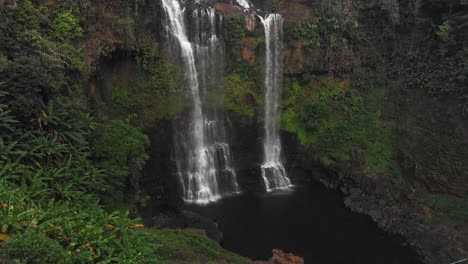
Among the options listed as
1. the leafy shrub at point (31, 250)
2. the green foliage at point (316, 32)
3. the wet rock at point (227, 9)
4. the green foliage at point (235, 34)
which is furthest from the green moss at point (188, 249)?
the green foliage at point (316, 32)

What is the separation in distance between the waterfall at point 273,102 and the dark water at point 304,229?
66.4 inches

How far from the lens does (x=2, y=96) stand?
14.8m

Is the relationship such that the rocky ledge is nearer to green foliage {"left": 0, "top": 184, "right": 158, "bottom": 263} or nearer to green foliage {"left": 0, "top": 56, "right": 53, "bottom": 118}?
green foliage {"left": 0, "top": 184, "right": 158, "bottom": 263}

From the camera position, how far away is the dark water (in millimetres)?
20703

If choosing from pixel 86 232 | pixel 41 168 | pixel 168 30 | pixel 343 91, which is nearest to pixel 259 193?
pixel 343 91

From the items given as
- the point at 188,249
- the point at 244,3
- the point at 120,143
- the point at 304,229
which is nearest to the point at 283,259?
the point at 188,249

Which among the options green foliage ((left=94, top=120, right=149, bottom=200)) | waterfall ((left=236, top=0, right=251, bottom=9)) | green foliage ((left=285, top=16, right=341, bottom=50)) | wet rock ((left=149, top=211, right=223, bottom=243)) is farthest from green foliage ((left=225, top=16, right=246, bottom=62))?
wet rock ((left=149, top=211, right=223, bottom=243))

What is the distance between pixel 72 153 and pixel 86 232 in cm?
674

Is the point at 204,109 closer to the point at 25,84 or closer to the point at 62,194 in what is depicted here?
the point at 25,84

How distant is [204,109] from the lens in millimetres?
26953

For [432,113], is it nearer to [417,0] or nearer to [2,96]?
[417,0]

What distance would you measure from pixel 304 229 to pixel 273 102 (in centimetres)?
1026

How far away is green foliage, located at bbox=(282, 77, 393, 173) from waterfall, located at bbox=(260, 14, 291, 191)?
926 mm

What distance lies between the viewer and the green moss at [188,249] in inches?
572
